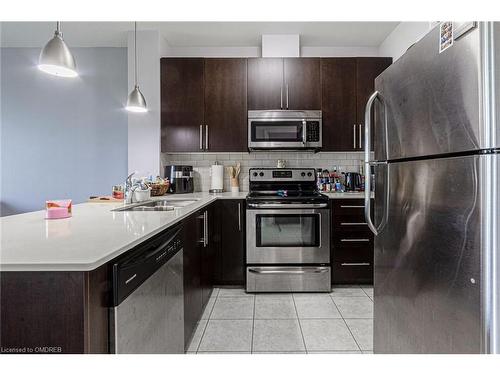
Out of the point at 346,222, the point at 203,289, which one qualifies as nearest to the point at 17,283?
the point at 203,289

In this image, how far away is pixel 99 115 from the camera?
139 inches

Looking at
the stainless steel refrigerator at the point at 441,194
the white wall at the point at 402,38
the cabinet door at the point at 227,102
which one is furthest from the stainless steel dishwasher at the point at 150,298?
the white wall at the point at 402,38

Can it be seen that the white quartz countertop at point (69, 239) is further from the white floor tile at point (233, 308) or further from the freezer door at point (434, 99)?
the white floor tile at point (233, 308)

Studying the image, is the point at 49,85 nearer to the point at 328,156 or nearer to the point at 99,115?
the point at 99,115

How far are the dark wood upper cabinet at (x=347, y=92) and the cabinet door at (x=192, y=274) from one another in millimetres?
1851

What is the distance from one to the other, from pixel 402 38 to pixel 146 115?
2.73 metres

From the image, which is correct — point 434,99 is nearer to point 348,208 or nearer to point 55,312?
point 55,312

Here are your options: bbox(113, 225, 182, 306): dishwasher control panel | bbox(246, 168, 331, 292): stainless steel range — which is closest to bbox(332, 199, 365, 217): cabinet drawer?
bbox(246, 168, 331, 292): stainless steel range

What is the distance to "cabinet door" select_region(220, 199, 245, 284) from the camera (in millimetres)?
2883

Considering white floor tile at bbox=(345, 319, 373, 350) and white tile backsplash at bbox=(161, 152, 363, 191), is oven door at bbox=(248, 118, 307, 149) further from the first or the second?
white floor tile at bbox=(345, 319, 373, 350)

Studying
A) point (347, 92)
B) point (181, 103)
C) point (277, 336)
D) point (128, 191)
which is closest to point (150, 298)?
point (277, 336)

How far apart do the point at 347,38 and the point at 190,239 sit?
2855 mm

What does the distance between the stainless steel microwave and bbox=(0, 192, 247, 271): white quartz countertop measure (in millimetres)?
1773
